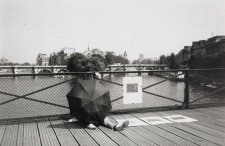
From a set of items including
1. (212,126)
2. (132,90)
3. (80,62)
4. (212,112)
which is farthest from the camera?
(80,62)

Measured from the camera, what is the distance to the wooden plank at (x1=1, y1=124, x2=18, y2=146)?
4.43 m

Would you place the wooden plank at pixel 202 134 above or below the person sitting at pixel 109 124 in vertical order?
below

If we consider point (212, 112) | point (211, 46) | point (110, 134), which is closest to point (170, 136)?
point (110, 134)

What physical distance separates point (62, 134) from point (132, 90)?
7.96ft

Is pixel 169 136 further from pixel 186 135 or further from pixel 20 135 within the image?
pixel 20 135

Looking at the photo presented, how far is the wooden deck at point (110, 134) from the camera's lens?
441cm

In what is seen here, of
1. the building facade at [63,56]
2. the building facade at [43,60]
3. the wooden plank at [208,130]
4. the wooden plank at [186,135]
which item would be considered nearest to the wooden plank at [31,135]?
the wooden plank at [186,135]

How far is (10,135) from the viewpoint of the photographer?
493 centimetres

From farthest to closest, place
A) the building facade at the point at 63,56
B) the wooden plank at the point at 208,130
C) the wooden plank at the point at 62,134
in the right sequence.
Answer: the building facade at the point at 63,56
the wooden plank at the point at 208,130
the wooden plank at the point at 62,134

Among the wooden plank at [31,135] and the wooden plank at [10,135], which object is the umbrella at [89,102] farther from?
the wooden plank at [10,135]

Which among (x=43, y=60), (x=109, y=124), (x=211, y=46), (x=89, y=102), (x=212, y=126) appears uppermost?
(x=211, y=46)

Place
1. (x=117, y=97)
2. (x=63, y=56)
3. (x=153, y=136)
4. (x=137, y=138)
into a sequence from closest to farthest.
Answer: (x=137, y=138) → (x=153, y=136) → (x=117, y=97) → (x=63, y=56)

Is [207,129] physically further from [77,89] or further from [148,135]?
[77,89]

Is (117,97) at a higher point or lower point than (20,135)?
lower
